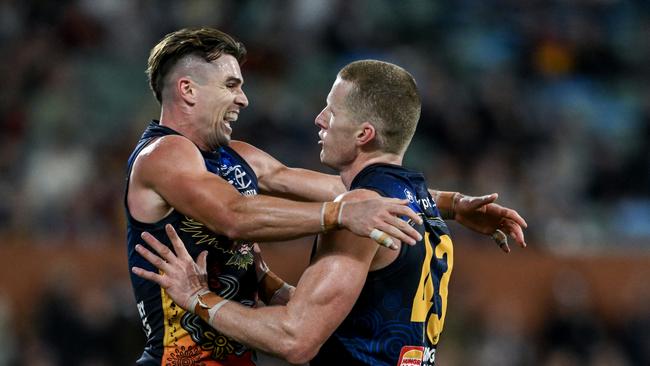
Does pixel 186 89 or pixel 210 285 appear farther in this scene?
pixel 186 89

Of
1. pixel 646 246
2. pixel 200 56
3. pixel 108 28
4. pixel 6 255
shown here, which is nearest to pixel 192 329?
pixel 200 56

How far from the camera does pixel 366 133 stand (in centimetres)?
535

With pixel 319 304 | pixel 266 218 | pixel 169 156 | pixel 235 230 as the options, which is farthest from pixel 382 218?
pixel 169 156

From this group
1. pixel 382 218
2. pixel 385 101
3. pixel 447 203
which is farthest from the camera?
pixel 447 203

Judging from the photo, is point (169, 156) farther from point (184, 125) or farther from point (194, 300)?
point (194, 300)

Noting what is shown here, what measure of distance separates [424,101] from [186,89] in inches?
328

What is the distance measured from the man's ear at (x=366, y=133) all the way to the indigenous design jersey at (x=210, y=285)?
84cm

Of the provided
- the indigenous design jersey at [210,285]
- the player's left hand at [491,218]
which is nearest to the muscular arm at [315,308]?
the indigenous design jersey at [210,285]

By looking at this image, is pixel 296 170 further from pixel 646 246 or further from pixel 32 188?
pixel 646 246

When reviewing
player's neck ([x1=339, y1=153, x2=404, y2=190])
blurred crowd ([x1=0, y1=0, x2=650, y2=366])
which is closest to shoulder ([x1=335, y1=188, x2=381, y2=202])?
player's neck ([x1=339, y1=153, x2=404, y2=190])

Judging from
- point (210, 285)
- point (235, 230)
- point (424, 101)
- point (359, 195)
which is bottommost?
point (424, 101)

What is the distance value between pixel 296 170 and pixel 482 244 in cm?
594

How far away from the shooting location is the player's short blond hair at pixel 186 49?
5949mm

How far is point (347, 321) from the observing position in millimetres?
5223
